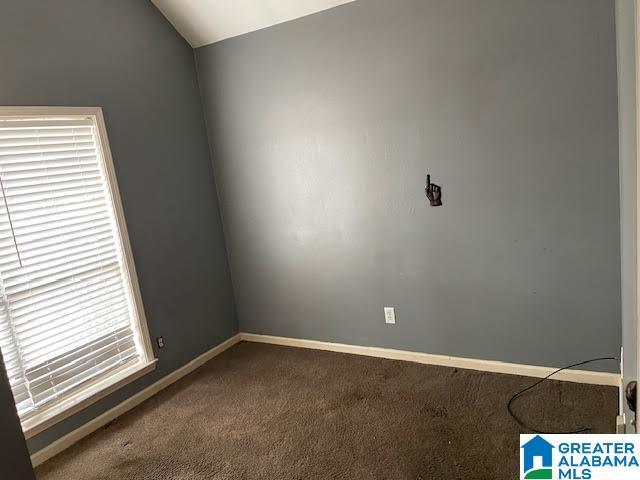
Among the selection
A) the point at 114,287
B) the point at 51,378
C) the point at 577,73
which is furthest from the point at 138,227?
the point at 577,73

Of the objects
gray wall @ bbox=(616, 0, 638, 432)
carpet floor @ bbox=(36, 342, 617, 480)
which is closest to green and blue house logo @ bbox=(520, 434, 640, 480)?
gray wall @ bbox=(616, 0, 638, 432)

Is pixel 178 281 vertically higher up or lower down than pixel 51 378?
higher up

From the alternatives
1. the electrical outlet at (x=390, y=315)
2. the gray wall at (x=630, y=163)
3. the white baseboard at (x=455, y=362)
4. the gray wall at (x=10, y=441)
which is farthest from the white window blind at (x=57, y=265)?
the gray wall at (x=630, y=163)

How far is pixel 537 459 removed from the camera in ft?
3.43

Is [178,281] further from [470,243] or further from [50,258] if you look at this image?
[470,243]

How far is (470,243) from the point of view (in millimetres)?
2830

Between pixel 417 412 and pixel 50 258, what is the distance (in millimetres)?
2202

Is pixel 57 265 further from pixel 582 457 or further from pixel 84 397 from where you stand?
pixel 582 457

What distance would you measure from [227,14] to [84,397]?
2587mm

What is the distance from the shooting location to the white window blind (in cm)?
243

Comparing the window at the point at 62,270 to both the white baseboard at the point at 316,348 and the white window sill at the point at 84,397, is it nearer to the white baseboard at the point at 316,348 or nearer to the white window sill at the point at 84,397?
the white window sill at the point at 84,397

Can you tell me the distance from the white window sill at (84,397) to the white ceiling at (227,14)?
233 centimetres

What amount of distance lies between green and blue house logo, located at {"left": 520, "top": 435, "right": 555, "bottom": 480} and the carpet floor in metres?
1.11

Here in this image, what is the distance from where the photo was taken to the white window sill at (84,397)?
2.51m
